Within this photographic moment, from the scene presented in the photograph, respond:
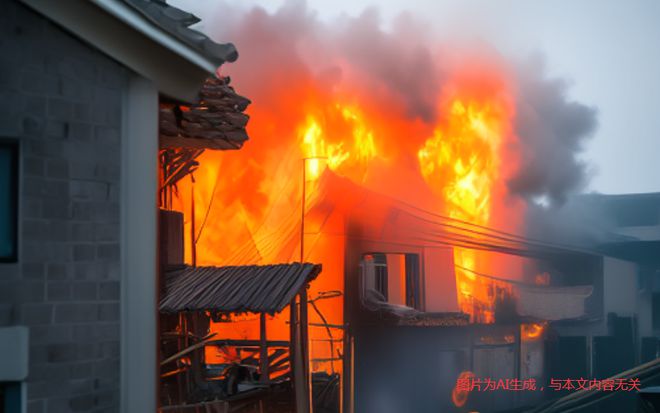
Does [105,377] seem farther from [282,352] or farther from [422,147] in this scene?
[422,147]

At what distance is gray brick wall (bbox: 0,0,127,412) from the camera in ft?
19.7

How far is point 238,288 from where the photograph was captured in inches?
500

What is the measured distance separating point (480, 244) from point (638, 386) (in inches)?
259

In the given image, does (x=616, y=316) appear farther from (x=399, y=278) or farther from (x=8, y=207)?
(x=8, y=207)

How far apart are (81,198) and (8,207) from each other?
0.49 metres

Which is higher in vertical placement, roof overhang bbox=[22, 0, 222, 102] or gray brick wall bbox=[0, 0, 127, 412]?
roof overhang bbox=[22, 0, 222, 102]

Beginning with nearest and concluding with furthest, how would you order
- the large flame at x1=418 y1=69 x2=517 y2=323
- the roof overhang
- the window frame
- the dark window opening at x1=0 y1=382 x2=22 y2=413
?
the dark window opening at x1=0 y1=382 x2=22 y2=413 < the roof overhang < the window frame < the large flame at x1=418 y1=69 x2=517 y2=323

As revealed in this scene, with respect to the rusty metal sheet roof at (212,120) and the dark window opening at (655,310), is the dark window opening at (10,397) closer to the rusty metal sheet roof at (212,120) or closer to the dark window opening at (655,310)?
the rusty metal sheet roof at (212,120)

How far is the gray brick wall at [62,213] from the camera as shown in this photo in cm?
600

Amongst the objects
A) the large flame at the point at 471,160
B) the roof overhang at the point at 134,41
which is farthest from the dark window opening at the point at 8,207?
the large flame at the point at 471,160

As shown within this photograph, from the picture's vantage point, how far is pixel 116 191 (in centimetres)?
649

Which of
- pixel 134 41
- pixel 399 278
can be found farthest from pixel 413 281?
pixel 134 41

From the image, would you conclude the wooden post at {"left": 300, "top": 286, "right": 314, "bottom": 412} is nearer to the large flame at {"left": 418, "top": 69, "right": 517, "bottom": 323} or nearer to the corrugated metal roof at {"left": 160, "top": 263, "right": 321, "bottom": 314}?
the corrugated metal roof at {"left": 160, "top": 263, "right": 321, "bottom": 314}

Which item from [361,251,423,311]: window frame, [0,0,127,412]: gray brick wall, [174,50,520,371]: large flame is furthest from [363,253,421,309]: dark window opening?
[0,0,127,412]: gray brick wall
